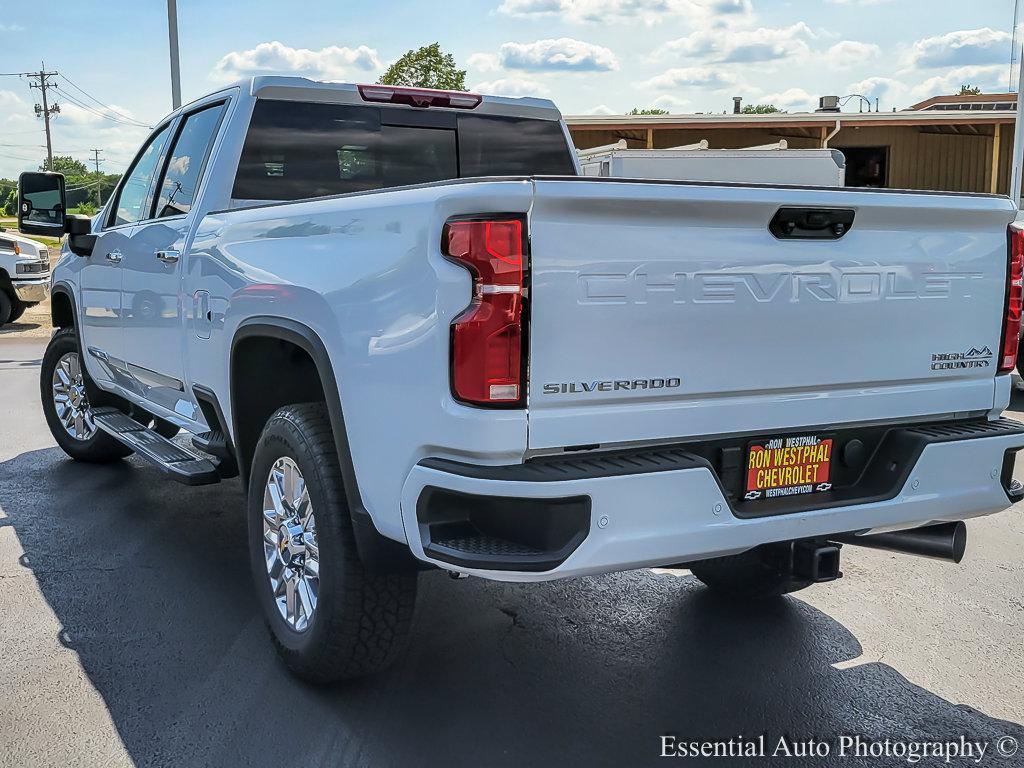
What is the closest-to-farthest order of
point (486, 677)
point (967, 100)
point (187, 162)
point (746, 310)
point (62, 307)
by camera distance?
point (746, 310), point (486, 677), point (187, 162), point (62, 307), point (967, 100)

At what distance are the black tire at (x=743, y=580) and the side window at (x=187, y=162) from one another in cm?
283

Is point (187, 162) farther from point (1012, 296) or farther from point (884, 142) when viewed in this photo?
point (884, 142)

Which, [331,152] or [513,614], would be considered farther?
[331,152]

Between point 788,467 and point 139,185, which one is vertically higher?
point 139,185

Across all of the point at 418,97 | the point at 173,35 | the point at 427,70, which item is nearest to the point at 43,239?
the point at 427,70

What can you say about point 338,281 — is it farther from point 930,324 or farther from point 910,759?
point 910,759

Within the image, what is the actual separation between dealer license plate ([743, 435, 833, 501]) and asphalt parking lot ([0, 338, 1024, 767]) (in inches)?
31.0

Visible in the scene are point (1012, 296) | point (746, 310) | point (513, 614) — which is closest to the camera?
point (746, 310)

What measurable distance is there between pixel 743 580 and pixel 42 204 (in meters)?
4.47

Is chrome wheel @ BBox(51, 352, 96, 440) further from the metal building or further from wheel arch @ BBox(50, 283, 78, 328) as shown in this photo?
the metal building

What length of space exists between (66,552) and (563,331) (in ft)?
11.5

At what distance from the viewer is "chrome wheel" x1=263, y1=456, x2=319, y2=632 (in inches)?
147

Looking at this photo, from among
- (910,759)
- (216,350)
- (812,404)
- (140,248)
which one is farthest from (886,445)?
(140,248)

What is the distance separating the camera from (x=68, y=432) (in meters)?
7.32
